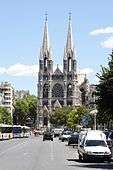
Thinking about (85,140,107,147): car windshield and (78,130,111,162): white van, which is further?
(85,140,107,147): car windshield

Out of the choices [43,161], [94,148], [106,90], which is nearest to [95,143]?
[94,148]

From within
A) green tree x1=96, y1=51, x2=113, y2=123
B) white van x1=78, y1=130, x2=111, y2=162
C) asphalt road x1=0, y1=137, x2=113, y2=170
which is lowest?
asphalt road x1=0, y1=137, x2=113, y2=170

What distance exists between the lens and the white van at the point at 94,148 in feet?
116

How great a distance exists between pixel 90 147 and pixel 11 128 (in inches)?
2772

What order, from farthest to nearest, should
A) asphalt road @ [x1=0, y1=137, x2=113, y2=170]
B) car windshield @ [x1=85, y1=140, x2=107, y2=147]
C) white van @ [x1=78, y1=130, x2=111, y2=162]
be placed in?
1. car windshield @ [x1=85, y1=140, x2=107, y2=147]
2. white van @ [x1=78, y1=130, x2=111, y2=162]
3. asphalt road @ [x1=0, y1=137, x2=113, y2=170]

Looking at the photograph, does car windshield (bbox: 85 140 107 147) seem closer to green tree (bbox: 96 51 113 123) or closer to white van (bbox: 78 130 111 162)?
white van (bbox: 78 130 111 162)

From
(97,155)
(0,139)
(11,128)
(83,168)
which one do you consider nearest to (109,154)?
(97,155)

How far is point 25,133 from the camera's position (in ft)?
421

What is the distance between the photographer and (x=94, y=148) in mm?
35594

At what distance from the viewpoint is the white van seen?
1389 inches

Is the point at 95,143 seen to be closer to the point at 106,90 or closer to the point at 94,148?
the point at 94,148

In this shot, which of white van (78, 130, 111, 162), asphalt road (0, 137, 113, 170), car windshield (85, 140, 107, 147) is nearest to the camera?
asphalt road (0, 137, 113, 170)

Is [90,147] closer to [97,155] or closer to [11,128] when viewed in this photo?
[97,155]

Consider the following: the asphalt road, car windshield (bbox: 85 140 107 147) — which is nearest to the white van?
car windshield (bbox: 85 140 107 147)
